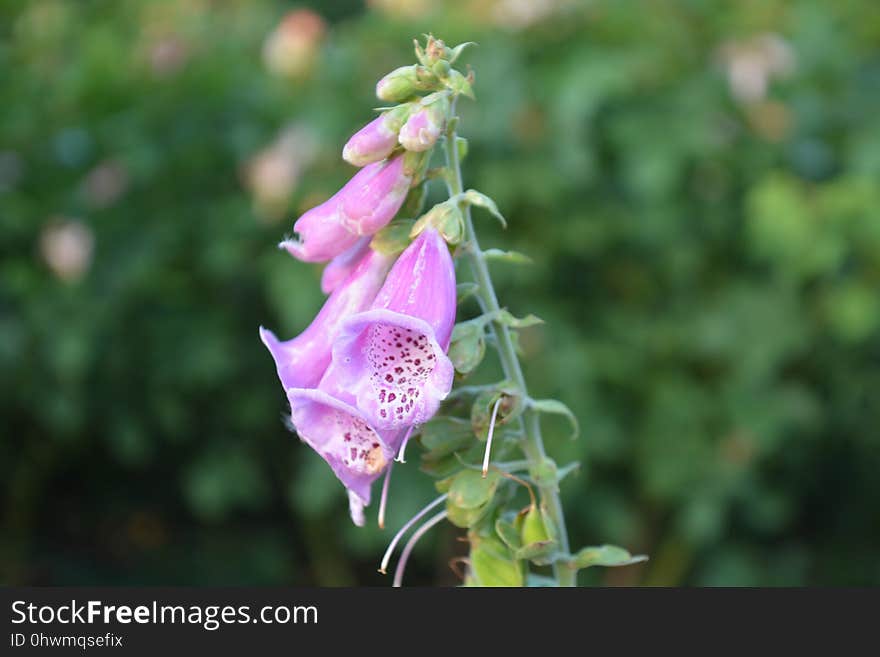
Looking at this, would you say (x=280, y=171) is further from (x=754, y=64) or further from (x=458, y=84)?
(x=458, y=84)

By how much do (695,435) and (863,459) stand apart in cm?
Answer: 43

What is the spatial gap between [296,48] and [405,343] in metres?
1.64

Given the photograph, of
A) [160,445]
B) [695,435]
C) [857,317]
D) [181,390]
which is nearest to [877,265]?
[857,317]

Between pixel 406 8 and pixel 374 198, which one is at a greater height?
pixel 406 8

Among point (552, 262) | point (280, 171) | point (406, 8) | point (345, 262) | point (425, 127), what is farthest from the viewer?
point (406, 8)

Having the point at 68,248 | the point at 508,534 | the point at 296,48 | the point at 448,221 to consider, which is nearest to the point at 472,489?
the point at 508,534

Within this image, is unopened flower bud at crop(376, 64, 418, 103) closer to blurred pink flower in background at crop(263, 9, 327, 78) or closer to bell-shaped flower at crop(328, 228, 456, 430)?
bell-shaped flower at crop(328, 228, 456, 430)

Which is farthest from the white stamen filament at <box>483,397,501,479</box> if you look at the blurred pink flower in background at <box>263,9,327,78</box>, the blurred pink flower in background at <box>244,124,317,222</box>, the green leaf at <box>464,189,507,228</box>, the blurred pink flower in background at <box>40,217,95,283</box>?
the blurred pink flower in background at <box>263,9,327,78</box>

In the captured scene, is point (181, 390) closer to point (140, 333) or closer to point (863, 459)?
point (140, 333)

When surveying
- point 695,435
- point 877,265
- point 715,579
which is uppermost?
point 877,265

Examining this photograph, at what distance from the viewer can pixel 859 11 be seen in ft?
7.84

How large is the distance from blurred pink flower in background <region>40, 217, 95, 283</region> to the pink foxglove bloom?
139cm

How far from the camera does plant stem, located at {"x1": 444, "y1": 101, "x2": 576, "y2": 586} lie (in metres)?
0.60

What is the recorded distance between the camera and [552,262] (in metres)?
2.05
